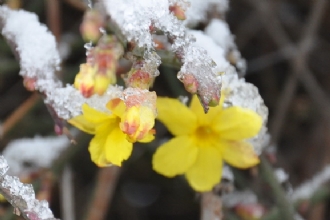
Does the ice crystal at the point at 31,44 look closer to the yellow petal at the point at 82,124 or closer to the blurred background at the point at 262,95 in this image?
the yellow petal at the point at 82,124

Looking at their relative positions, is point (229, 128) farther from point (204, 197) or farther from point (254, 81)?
point (254, 81)

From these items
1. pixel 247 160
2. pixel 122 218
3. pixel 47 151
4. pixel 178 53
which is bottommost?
pixel 122 218

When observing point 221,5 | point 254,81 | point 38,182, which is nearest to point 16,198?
point 38,182

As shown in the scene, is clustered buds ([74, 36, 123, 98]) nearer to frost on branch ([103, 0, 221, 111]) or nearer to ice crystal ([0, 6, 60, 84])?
frost on branch ([103, 0, 221, 111])

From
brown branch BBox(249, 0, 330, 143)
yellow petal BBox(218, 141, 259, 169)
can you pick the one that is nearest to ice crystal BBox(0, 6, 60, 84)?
yellow petal BBox(218, 141, 259, 169)

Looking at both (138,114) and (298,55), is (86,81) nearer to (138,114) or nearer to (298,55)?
(138,114)

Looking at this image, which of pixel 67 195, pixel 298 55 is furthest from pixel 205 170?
pixel 298 55
